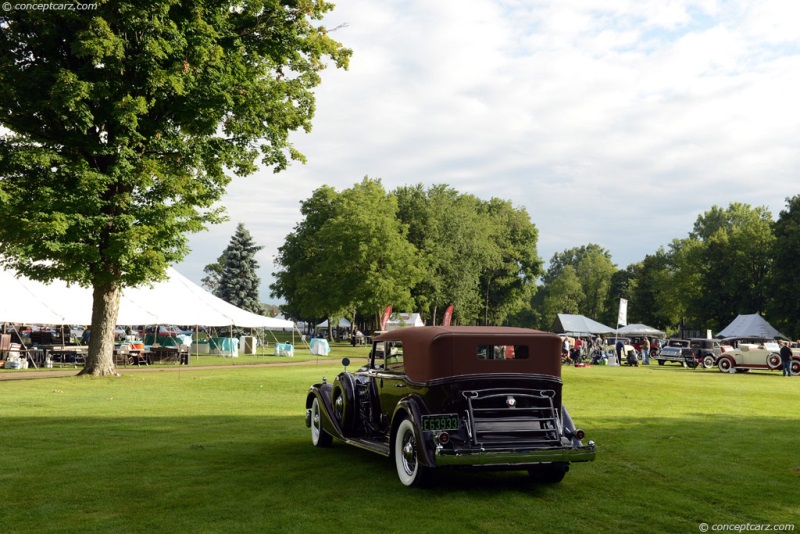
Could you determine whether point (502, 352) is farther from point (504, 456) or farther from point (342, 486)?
point (342, 486)

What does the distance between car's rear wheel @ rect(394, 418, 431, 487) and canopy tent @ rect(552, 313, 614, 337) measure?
2389 inches

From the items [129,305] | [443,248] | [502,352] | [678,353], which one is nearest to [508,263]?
[443,248]

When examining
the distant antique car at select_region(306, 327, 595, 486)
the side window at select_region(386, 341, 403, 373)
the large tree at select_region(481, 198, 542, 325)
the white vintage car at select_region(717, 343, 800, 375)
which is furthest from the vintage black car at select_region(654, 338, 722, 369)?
the large tree at select_region(481, 198, 542, 325)

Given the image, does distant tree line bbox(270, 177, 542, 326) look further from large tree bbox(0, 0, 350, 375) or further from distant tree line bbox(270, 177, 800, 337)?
large tree bbox(0, 0, 350, 375)

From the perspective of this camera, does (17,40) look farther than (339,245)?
No

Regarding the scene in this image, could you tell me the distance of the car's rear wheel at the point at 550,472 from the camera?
29.1ft

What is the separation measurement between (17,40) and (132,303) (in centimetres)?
1573

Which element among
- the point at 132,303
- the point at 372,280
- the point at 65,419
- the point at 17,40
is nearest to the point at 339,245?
the point at 372,280

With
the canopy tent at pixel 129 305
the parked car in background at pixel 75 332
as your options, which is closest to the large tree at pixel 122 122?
the canopy tent at pixel 129 305

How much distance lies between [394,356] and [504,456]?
236cm

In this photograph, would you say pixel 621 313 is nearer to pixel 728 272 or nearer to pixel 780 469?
pixel 728 272

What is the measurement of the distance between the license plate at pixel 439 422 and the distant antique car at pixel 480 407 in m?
0.01

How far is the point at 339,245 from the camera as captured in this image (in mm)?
64625

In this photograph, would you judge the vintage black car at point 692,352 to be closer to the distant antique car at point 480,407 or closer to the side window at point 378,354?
the side window at point 378,354
